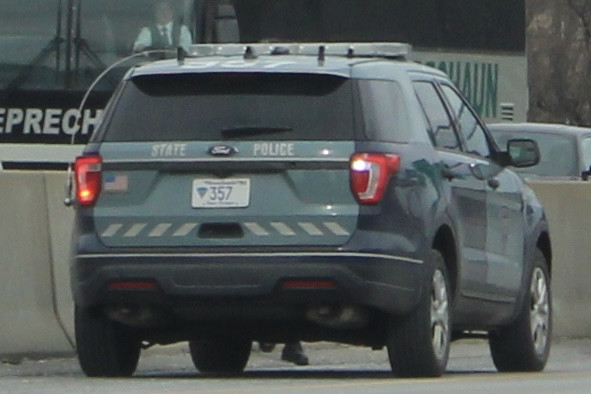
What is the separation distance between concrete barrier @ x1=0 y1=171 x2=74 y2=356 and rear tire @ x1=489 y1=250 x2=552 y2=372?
8.64 ft

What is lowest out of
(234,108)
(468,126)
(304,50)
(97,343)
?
(97,343)

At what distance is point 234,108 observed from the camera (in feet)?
37.6

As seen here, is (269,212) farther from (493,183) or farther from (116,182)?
(493,183)

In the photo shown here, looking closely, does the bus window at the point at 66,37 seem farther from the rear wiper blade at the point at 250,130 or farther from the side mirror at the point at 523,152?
the rear wiper blade at the point at 250,130

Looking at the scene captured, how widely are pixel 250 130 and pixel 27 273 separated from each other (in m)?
2.73

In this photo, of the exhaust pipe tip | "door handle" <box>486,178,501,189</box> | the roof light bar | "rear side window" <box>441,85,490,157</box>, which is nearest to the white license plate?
the exhaust pipe tip

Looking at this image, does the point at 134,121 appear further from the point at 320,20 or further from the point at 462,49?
the point at 462,49

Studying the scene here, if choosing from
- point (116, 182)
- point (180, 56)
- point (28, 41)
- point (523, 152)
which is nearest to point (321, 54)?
point (180, 56)

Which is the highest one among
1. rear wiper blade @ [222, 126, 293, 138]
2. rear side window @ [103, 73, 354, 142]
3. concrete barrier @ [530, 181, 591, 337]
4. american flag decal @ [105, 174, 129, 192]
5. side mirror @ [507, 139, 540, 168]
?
rear side window @ [103, 73, 354, 142]

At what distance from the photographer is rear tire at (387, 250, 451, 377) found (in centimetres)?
1136

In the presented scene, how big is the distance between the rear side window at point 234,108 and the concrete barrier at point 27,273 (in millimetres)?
2096

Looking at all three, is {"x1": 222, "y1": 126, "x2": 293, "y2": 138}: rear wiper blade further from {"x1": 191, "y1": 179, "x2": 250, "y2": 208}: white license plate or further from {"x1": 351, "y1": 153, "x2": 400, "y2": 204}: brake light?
{"x1": 351, "y1": 153, "x2": 400, "y2": 204}: brake light

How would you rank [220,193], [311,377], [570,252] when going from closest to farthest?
[220,193]
[311,377]
[570,252]

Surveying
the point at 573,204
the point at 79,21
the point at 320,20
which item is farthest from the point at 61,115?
the point at 573,204
